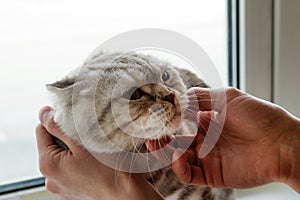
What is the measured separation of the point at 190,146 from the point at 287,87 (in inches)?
17.6

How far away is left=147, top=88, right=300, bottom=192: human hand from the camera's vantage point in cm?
95

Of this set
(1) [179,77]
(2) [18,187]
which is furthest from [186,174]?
(2) [18,187]

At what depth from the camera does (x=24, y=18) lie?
42.7 inches

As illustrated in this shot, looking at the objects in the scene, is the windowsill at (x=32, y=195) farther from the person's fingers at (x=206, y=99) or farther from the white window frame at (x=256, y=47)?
the white window frame at (x=256, y=47)

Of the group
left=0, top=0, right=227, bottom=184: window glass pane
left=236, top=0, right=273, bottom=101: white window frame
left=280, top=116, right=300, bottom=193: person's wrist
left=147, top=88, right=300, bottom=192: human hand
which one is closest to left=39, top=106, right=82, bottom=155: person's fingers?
left=0, top=0, right=227, bottom=184: window glass pane

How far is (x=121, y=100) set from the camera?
84 cm

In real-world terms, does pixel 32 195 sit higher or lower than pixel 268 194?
higher

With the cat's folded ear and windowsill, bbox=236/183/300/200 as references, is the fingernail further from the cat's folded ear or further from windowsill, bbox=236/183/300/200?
windowsill, bbox=236/183/300/200

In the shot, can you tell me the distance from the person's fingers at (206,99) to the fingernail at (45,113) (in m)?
0.32

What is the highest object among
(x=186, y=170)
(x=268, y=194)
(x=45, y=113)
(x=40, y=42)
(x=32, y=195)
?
(x=40, y=42)

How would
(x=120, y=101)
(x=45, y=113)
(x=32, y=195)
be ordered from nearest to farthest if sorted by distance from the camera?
(x=120, y=101) → (x=45, y=113) → (x=32, y=195)

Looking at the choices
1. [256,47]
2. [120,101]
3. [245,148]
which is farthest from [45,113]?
[256,47]

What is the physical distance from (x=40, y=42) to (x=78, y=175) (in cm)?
35

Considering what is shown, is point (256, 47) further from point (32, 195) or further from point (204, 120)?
point (32, 195)
